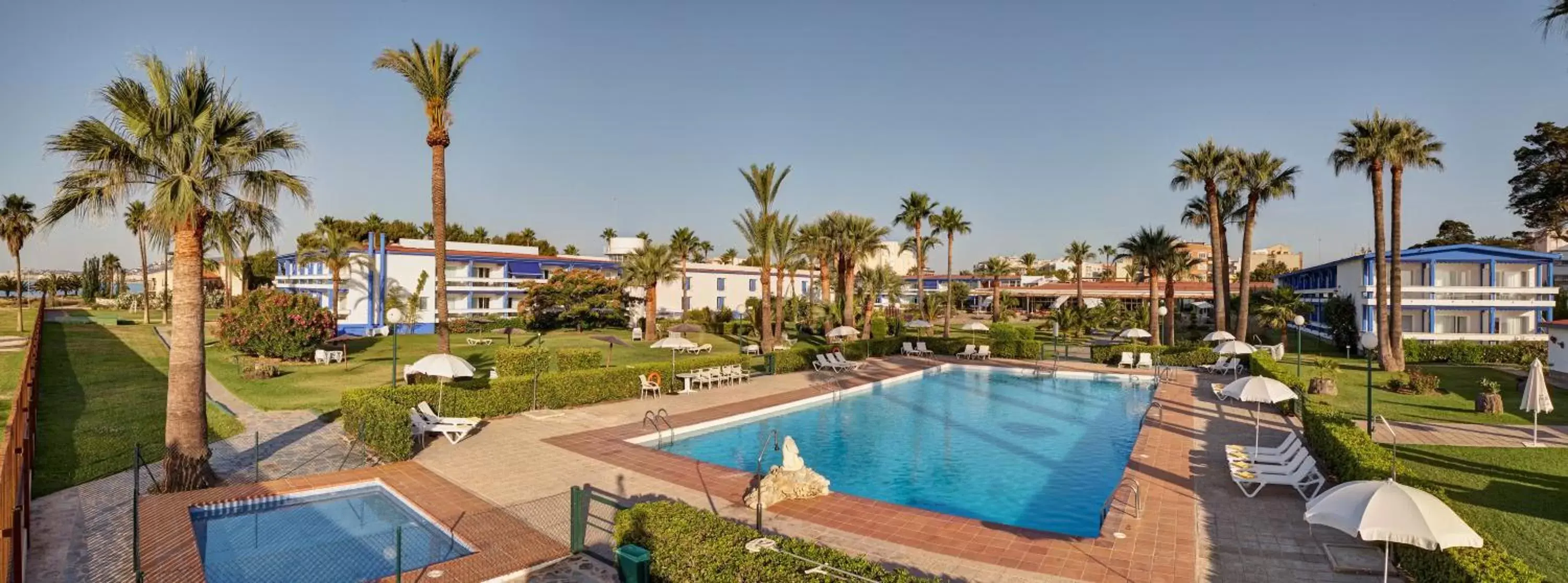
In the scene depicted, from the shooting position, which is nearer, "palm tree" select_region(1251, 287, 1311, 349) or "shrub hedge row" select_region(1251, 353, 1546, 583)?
"shrub hedge row" select_region(1251, 353, 1546, 583)

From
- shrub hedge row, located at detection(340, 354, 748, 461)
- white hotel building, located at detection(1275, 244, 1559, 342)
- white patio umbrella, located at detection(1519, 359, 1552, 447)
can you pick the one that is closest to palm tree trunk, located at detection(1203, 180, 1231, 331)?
white hotel building, located at detection(1275, 244, 1559, 342)

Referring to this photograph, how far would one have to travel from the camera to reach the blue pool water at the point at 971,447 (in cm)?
1337

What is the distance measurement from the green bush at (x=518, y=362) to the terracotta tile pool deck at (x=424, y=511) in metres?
6.47

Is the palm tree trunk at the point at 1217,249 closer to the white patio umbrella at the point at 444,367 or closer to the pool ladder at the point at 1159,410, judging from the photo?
the pool ladder at the point at 1159,410

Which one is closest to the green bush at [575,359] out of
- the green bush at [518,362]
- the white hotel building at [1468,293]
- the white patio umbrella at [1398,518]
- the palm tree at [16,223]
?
the green bush at [518,362]

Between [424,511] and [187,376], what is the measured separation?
184 inches

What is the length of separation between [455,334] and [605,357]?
15898mm

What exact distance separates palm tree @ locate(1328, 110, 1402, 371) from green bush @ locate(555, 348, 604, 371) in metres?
27.5

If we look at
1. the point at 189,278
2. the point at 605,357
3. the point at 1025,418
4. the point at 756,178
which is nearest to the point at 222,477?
the point at 189,278

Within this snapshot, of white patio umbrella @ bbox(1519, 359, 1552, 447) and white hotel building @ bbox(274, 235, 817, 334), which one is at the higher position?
white hotel building @ bbox(274, 235, 817, 334)

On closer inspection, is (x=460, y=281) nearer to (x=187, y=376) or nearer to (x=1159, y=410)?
(x=187, y=376)

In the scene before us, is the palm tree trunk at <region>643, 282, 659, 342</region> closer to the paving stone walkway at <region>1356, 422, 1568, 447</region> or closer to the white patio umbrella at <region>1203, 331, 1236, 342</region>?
the white patio umbrella at <region>1203, 331, 1236, 342</region>

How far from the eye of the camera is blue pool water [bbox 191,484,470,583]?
8883 mm

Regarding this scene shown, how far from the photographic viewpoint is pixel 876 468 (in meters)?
15.4
